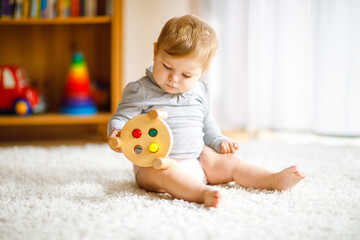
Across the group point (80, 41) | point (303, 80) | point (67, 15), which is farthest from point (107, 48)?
point (303, 80)

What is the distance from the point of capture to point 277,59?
1.99 m

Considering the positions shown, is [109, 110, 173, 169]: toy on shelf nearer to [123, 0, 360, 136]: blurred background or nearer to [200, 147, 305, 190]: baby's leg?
[200, 147, 305, 190]: baby's leg

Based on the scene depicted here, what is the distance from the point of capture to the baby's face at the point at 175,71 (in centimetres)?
92

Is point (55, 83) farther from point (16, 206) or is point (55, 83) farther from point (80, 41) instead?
point (16, 206)

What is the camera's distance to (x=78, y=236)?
25.9 inches

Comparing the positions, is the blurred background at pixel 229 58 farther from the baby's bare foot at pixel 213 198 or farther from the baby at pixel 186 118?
the baby's bare foot at pixel 213 198

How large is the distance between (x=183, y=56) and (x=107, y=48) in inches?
50.0

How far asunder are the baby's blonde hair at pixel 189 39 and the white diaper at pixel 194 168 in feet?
0.80

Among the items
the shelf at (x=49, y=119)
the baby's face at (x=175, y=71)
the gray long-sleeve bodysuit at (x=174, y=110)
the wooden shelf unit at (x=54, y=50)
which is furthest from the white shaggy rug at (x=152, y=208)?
the wooden shelf unit at (x=54, y=50)

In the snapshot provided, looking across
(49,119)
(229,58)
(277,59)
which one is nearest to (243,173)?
(49,119)

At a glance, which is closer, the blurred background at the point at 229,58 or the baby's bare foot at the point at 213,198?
the baby's bare foot at the point at 213,198

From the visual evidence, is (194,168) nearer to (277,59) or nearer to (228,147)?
(228,147)

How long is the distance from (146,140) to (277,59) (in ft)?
4.29

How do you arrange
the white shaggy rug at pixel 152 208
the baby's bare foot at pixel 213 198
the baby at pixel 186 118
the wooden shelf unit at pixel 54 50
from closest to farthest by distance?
the white shaggy rug at pixel 152 208 → the baby's bare foot at pixel 213 198 → the baby at pixel 186 118 → the wooden shelf unit at pixel 54 50
